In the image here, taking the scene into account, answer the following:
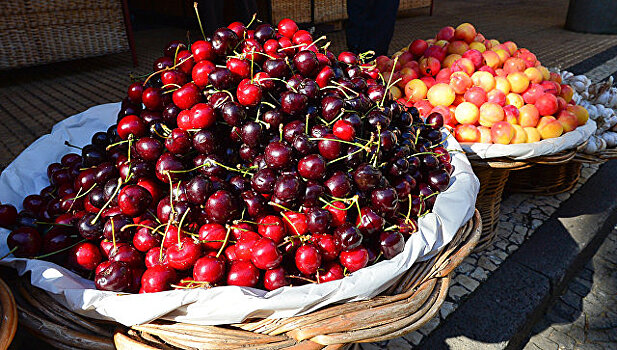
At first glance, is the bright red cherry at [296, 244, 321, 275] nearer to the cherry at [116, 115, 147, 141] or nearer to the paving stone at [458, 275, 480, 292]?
the cherry at [116, 115, 147, 141]

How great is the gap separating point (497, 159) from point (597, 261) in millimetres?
866

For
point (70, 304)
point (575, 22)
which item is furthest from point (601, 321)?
point (575, 22)

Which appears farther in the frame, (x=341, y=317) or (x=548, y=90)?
(x=548, y=90)

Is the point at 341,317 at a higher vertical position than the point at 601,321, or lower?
higher

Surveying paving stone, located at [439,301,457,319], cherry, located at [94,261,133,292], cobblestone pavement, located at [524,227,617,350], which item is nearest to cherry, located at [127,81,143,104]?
cherry, located at [94,261,133,292]

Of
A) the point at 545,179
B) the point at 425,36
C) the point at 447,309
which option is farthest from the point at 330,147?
the point at 425,36

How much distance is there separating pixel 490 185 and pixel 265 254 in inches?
54.9

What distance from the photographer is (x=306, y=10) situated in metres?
4.88

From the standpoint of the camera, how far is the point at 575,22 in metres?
5.90

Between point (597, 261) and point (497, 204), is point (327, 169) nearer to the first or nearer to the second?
point (497, 204)

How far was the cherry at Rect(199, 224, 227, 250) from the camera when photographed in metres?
1.16

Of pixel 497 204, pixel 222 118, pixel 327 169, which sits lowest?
pixel 497 204

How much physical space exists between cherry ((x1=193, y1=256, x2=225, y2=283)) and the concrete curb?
944mm

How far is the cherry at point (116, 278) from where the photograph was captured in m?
1.08
